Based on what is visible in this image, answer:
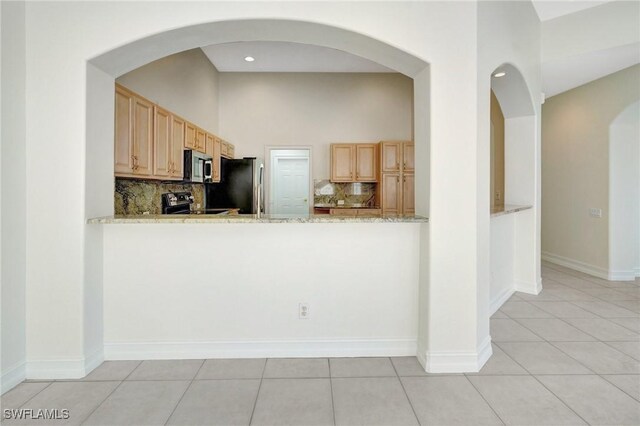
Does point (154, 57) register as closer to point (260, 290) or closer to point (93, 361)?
point (260, 290)

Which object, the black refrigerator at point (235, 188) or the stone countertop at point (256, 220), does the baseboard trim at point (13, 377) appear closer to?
the stone countertop at point (256, 220)

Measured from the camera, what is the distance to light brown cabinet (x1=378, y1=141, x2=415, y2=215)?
611cm

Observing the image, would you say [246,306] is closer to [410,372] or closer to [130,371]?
[130,371]

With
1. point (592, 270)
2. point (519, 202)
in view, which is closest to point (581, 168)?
point (592, 270)

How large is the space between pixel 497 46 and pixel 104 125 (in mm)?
3020

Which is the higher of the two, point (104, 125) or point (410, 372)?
point (104, 125)

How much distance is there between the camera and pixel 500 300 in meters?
3.76

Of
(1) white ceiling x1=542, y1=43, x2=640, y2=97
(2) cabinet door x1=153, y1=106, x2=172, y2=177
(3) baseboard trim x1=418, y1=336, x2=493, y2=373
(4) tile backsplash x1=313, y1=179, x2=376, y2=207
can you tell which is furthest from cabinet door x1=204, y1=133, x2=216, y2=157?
(1) white ceiling x1=542, y1=43, x2=640, y2=97

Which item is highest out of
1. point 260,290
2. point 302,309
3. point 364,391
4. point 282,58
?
point 282,58

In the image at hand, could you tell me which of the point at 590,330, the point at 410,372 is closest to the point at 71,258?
the point at 410,372

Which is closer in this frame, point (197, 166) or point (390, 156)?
point (197, 166)

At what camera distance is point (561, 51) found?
4.05 m

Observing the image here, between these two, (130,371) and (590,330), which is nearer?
(130,371)

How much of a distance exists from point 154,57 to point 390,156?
14.2 ft
